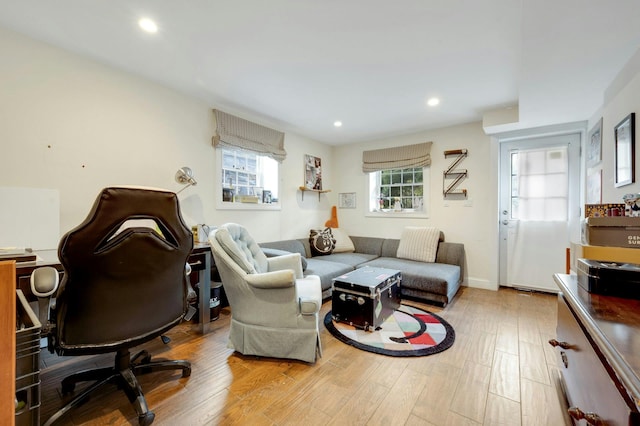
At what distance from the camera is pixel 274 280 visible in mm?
1889

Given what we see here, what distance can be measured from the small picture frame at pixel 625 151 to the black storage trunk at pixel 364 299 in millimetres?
1856

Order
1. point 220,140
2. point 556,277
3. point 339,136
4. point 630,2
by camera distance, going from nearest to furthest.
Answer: point 630,2 → point 556,277 → point 220,140 → point 339,136

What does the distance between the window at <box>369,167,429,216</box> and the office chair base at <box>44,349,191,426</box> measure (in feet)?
12.0

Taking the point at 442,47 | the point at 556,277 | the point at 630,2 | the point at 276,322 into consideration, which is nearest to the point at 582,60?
the point at 630,2

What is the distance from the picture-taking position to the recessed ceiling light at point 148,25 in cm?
181

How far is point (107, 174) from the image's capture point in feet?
7.82

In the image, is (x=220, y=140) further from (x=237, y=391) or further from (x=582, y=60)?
(x=582, y=60)

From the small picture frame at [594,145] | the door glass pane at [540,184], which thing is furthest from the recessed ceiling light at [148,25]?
the door glass pane at [540,184]

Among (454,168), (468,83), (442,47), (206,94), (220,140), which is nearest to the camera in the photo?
(442,47)

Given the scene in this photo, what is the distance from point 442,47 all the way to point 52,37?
2920 mm

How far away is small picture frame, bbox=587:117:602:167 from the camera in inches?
99.1

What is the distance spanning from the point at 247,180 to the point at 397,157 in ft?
7.85

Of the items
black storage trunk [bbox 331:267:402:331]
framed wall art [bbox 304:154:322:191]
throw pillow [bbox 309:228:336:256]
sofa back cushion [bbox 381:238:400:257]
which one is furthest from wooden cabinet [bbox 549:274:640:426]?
framed wall art [bbox 304:154:322:191]

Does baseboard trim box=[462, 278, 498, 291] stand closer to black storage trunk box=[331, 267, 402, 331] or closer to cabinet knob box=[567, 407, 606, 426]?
black storage trunk box=[331, 267, 402, 331]
